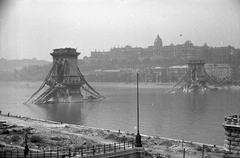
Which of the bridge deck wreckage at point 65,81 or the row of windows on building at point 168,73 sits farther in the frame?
the row of windows on building at point 168,73

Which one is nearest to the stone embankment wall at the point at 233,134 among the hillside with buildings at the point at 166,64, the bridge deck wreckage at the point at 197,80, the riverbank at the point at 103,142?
the riverbank at the point at 103,142

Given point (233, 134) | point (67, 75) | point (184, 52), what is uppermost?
point (184, 52)

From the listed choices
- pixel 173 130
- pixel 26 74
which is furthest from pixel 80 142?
pixel 26 74

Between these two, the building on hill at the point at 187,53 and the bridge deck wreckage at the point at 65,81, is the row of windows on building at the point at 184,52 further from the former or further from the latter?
the bridge deck wreckage at the point at 65,81

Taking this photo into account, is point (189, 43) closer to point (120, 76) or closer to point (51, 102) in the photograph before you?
point (120, 76)

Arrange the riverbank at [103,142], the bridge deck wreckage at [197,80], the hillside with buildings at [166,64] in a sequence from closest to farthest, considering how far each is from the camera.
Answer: the riverbank at [103,142], the bridge deck wreckage at [197,80], the hillside with buildings at [166,64]

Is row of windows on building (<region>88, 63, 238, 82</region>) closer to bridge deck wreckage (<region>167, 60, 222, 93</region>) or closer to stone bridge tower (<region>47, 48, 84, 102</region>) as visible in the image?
bridge deck wreckage (<region>167, 60, 222, 93</region>)

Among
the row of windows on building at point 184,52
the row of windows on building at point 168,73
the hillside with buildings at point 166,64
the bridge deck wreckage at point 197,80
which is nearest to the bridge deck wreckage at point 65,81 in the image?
the bridge deck wreckage at point 197,80

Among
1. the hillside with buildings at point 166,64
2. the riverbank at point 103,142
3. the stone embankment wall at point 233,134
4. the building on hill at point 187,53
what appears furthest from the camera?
the building on hill at point 187,53

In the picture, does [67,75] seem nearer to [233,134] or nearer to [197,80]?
[233,134]

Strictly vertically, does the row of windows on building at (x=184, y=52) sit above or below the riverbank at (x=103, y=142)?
above

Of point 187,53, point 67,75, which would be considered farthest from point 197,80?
point 187,53

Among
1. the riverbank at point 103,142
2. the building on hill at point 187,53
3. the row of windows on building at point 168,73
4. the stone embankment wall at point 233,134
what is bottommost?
the riverbank at point 103,142
